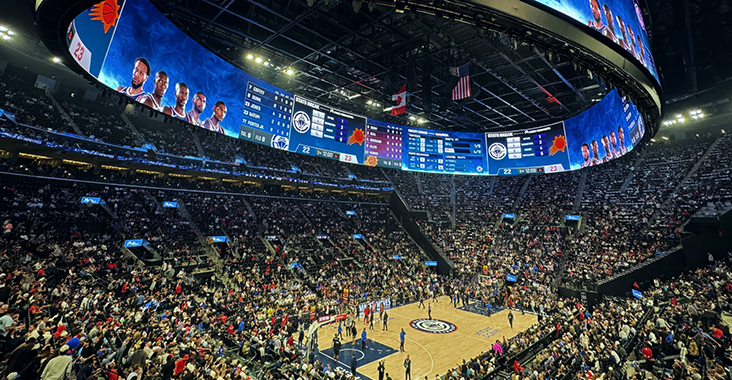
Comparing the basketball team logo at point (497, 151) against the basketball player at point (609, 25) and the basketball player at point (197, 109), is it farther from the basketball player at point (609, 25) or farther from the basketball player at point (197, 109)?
the basketball player at point (197, 109)

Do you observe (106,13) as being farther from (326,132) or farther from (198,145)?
(326,132)

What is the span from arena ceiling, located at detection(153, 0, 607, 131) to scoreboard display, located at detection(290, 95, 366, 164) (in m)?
1.83

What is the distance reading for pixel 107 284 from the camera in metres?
15.6

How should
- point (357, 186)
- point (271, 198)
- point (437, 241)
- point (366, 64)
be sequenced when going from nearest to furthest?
point (366, 64), point (271, 198), point (437, 241), point (357, 186)

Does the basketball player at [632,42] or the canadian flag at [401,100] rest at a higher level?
the canadian flag at [401,100]

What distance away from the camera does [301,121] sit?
2650cm

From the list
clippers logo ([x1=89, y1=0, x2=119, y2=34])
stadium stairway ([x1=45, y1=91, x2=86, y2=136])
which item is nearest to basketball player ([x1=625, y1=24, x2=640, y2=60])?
clippers logo ([x1=89, y1=0, x2=119, y2=34])

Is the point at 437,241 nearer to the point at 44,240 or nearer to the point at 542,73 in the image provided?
the point at 542,73

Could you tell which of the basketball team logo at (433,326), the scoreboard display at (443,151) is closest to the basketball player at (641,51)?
the basketball team logo at (433,326)

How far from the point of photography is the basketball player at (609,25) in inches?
403

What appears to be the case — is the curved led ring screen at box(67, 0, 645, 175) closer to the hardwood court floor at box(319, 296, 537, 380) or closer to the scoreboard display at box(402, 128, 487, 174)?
the scoreboard display at box(402, 128, 487, 174)

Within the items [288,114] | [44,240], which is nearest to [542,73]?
[288,114]

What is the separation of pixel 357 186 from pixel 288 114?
562 inches

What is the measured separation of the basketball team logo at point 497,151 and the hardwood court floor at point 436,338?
20280mm
